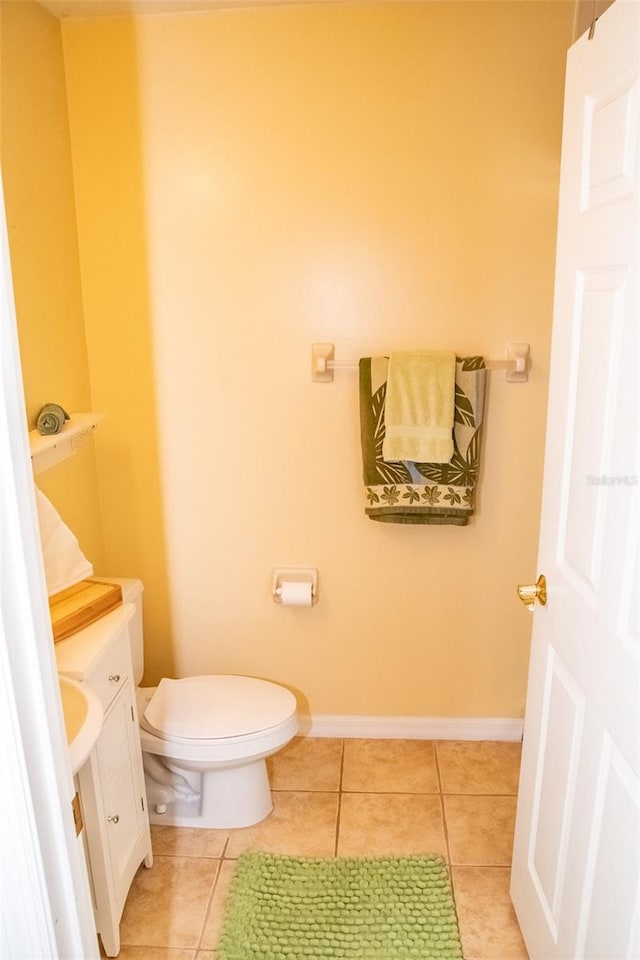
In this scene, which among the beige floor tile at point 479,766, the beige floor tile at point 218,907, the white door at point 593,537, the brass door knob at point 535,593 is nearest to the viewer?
the white door at point 593,537

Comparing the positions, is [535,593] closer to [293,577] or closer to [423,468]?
[423,468]

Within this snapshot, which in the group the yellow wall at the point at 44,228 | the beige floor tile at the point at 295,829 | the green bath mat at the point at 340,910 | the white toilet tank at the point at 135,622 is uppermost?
the yellow wall at the point at 44,228

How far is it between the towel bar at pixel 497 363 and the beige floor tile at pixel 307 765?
133 centimetres

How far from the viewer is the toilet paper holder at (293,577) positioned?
8.48ft

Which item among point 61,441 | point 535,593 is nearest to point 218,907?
point 535,593

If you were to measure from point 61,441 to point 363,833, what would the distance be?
1.50 m

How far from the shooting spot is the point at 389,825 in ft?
7.57

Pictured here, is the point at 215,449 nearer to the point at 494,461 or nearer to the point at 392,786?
the point at 494,461

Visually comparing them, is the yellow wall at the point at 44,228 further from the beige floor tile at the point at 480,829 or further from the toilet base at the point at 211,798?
the beige floor tile at the point at 480,829

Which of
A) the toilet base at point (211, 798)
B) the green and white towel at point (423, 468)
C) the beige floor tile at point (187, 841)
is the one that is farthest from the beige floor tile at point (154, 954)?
the green and white towel at point (423, 468)

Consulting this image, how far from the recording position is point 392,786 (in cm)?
249

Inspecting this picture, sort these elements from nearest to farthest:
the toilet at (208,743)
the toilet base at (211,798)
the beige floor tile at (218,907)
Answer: the beige floor tile at (218,907) → the toilet at (208,743) → the toilet base at (211,798)

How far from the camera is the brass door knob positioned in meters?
1.62

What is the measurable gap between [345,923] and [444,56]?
248cm
